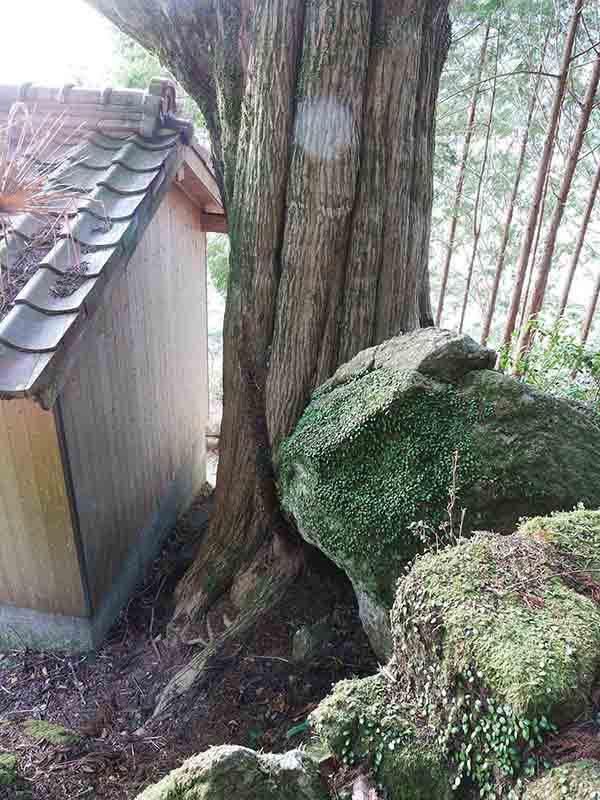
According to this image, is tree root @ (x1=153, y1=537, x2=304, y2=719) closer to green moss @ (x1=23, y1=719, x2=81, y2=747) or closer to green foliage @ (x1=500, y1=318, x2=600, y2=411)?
green moss @ (x1=23, y1=719, x2=81, y2=747)

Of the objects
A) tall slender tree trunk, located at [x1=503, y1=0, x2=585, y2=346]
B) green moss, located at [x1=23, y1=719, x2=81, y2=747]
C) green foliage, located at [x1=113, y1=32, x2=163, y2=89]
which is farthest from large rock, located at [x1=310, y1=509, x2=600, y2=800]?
green foliage, located at [x1=113, y1=32, x2=163, y2=89]

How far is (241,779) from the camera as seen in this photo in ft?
5.59

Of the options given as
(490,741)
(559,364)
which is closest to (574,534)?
(490,741)

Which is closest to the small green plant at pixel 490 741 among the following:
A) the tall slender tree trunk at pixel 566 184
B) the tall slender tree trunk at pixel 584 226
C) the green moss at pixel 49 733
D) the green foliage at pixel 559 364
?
the green moss at pixel 49 733

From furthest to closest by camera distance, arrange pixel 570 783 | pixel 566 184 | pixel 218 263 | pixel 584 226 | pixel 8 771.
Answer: pixel 218 263
pixel 584 226
pixel 566 184
pixel 8 771
pixel 570 783

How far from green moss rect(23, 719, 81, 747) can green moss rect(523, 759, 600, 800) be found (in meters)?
2.83

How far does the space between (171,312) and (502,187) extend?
28.7 ft

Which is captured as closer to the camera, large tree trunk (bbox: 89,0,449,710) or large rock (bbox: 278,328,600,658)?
large rock (bbox: 278,328,600,658)

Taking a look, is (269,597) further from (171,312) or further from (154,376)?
(171,312)

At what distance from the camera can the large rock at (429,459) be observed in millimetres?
2666

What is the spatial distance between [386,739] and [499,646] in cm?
48

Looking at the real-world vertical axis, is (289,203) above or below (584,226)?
below

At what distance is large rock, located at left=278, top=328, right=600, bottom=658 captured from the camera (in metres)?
2.67

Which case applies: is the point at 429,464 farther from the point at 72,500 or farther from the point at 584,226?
the point at 584,226
